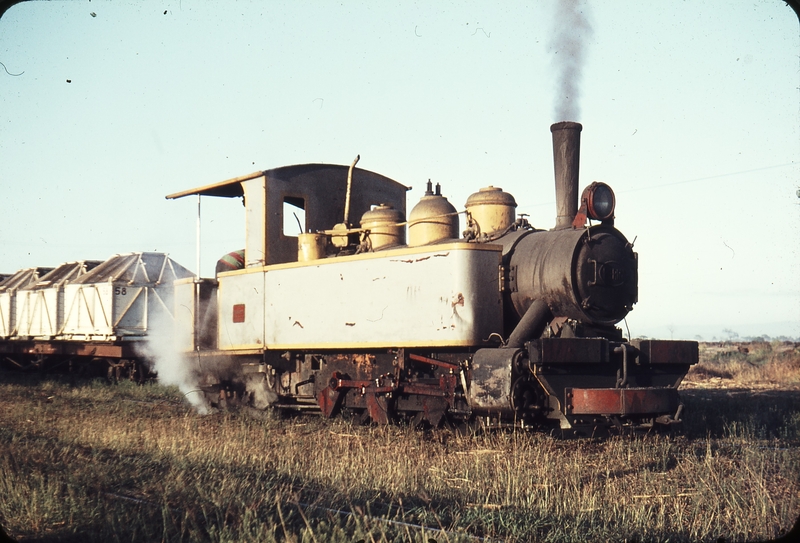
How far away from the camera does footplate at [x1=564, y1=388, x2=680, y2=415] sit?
23.5 ft

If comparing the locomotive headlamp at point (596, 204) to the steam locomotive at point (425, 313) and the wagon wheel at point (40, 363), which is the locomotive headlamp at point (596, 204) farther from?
the wagon wheel at point (40, 363)

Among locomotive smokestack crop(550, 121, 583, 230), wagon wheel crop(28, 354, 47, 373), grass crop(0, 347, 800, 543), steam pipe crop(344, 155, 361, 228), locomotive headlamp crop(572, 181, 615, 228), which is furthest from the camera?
wagon wheel crop(28, 354, 47, 373)

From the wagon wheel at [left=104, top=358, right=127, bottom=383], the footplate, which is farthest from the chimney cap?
the wagon wheel at [left=104, top=358, right=127, bottom=383]

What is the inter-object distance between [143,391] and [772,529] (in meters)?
12.8

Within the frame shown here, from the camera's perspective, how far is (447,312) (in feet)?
26.0

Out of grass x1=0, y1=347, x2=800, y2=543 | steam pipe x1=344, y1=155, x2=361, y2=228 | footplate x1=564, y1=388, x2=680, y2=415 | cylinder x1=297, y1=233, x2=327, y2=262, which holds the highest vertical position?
steam pipe x1=344, y1=155, x2=361, y2=228

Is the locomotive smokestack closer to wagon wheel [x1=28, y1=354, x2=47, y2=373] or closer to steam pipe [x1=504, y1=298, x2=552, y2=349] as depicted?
steam pipe [x1=504, y1=298, x2=552, y2=349]

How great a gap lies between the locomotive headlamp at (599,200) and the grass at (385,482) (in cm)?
229

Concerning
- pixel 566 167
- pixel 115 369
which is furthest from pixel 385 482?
pixel 115 369

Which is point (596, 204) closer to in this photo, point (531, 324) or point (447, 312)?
point (531, 324)

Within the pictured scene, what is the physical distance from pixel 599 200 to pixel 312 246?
359 cm

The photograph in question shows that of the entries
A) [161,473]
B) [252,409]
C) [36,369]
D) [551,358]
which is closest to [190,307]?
[252,409]

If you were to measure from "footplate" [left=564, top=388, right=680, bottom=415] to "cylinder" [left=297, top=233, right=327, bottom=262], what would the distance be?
3.87m

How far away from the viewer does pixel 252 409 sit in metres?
10.8
